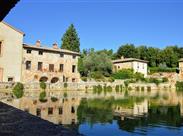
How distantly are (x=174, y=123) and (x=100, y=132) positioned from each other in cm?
503

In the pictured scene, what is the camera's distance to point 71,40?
71625 millimetres

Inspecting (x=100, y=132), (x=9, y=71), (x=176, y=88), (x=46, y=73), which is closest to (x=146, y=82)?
(x=176, y=88)

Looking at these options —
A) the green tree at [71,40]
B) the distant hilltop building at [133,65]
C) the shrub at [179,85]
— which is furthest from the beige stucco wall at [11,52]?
the shrub at [179,85]

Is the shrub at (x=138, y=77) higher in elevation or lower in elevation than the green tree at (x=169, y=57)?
lower

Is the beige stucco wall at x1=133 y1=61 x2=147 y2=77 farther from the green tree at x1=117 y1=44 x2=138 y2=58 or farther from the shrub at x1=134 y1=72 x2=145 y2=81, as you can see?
the green tree at x1=117 y1=44 x2=138 y2=58

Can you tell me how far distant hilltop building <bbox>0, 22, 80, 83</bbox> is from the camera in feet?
140

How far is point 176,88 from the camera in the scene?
211ft

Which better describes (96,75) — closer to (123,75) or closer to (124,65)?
(123,75)

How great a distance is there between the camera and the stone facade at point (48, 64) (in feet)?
153

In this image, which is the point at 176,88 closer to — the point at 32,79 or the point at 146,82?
the point at 146,82

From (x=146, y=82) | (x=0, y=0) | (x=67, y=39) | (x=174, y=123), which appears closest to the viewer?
(x=0, y=0)

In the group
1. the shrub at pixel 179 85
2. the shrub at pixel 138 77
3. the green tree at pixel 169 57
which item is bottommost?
the shrub at pixel 179 85

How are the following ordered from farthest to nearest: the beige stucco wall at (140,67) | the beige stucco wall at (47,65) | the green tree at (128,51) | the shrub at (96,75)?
1. the green tree at (128,51)
2. the beige stucco wall at (140,67)
3. the shrub at (96,75)
4. the beige stucco wall at (47,65)

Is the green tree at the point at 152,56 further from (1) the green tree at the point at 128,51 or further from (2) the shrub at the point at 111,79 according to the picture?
(2) the shrub at the point at 111,79
